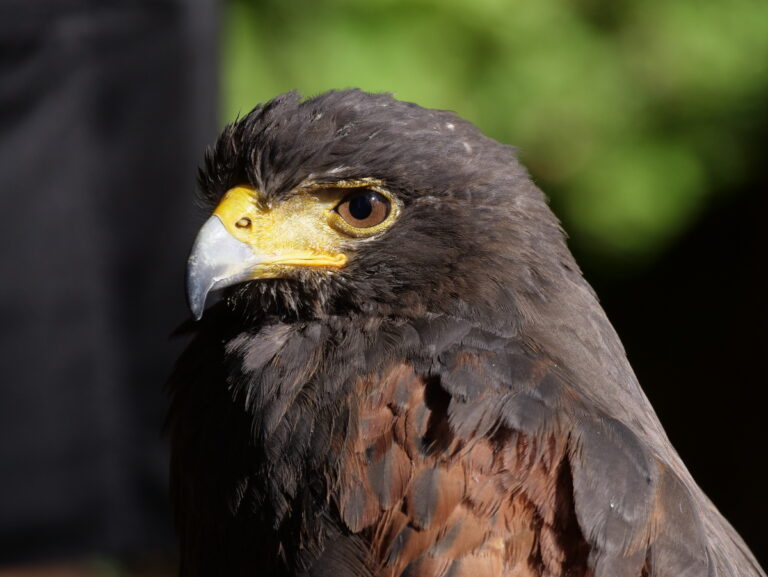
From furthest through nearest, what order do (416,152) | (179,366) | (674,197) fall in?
(674,197) < (179,366) < (416,152)

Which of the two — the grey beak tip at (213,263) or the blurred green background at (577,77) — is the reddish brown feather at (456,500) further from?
the blurred green background at (577,77)

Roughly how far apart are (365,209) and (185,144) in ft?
7.81

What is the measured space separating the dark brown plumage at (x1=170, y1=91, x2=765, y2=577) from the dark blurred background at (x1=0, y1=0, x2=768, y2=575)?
1861 millimetres

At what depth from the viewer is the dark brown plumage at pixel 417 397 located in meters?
2.17

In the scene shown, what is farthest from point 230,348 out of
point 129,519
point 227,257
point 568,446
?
point 129,519

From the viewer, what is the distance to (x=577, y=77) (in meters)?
5.29

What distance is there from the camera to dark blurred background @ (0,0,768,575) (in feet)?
15.1

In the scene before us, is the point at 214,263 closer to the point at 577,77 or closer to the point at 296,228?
the point at 296,228

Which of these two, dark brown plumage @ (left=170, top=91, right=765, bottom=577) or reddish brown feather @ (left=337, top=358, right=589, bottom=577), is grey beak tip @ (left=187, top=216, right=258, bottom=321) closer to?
dark brown plumage @ (left=170, top=91, right=765, bottom=577)

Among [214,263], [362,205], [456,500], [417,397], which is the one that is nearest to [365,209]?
[362,205]

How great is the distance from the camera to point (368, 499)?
7.25 ft

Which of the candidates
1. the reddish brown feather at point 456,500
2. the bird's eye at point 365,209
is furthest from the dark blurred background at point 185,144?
the reddish brown feather at point 456,500

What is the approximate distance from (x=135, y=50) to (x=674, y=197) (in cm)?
270

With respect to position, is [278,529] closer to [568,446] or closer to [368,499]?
[368,499]
